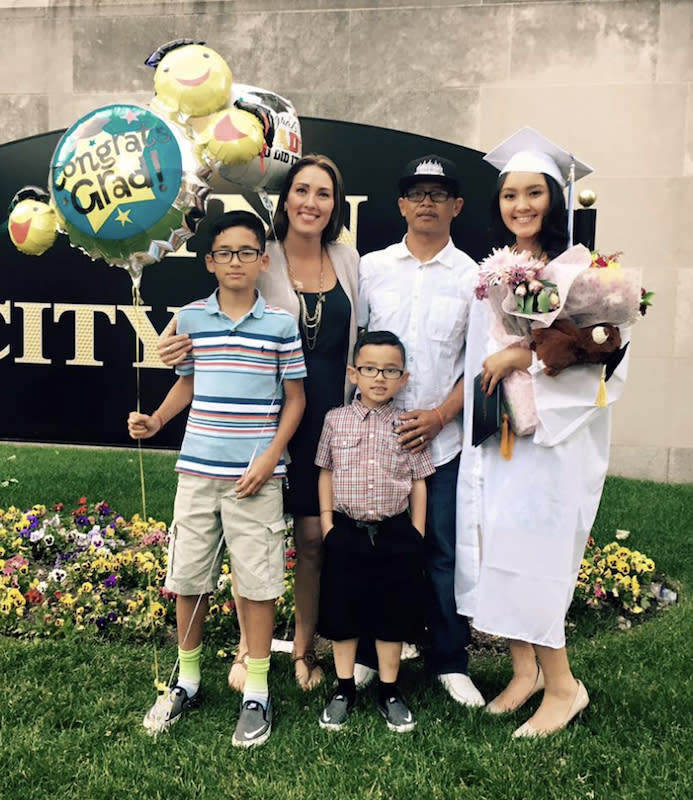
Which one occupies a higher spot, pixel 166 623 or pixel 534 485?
pixel 534 485

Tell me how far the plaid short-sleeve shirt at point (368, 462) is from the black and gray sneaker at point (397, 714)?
2.10ft

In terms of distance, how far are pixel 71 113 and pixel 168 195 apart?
423 cm

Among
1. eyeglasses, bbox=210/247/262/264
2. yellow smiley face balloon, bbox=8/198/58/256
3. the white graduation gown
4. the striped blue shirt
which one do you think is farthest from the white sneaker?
yellow smiley face balloon, bbox=8/198/58/256

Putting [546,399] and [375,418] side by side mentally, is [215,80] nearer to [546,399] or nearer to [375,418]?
[375,418]

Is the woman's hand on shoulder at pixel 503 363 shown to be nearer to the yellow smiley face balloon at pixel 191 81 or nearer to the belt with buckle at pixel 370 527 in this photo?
the belt with buckle at pixel 370 527

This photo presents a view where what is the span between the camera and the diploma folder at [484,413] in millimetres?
2689

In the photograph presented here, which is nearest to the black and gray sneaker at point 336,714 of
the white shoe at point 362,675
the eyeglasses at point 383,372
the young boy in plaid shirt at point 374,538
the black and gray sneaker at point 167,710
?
the young boy in plaid shirt at point 374,538

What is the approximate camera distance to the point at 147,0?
19.4ft

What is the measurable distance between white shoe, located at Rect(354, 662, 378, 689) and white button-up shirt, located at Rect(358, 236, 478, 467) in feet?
2.79

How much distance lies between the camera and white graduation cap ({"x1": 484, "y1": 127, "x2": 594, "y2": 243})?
2.66 meters

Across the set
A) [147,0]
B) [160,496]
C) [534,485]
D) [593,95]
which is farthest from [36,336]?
[593,95]

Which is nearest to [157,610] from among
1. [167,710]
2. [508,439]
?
[167,710]

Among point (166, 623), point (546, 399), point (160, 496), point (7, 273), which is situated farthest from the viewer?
point (160, 496)

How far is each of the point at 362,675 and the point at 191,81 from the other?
2.21 meters
